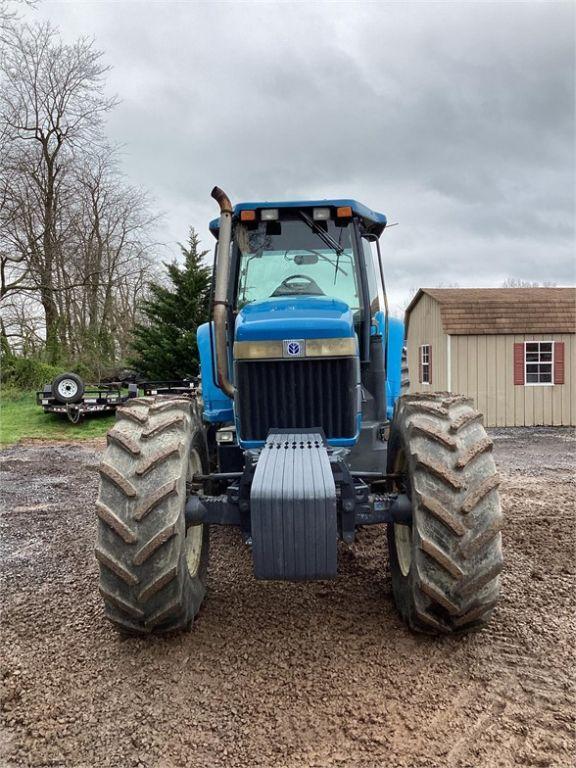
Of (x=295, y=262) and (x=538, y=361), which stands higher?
(x=295, y=262)

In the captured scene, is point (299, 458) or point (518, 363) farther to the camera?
point (518, 363)

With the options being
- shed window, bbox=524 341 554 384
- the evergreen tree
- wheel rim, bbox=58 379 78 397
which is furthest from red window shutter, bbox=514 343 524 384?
wheel rim, bbox=58 379 78 397

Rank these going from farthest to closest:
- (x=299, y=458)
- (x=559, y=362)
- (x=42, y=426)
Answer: (x=559, y=362) → (x=42, y=426) → (x=299, y=458)

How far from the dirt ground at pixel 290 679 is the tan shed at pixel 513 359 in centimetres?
1125

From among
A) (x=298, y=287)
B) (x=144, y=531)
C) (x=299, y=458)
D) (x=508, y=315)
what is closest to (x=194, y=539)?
(x=144, y=531)

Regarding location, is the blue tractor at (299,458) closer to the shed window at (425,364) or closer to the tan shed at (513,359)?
the tan shed at (513,359)

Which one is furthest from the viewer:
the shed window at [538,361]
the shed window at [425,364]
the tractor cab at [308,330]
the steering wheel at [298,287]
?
the shed window at [425,364]

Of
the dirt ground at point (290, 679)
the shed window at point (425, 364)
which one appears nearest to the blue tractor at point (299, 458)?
the dirt ground at point (290, 679)

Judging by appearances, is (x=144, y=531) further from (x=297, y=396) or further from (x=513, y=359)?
(x=513, y=359)

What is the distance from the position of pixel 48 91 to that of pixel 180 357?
516 inches

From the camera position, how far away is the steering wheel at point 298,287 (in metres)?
4.32

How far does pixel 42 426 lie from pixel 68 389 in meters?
1.21

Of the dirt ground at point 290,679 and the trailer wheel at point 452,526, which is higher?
the trailer wheel at point 452,526

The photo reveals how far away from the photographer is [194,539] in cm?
371
